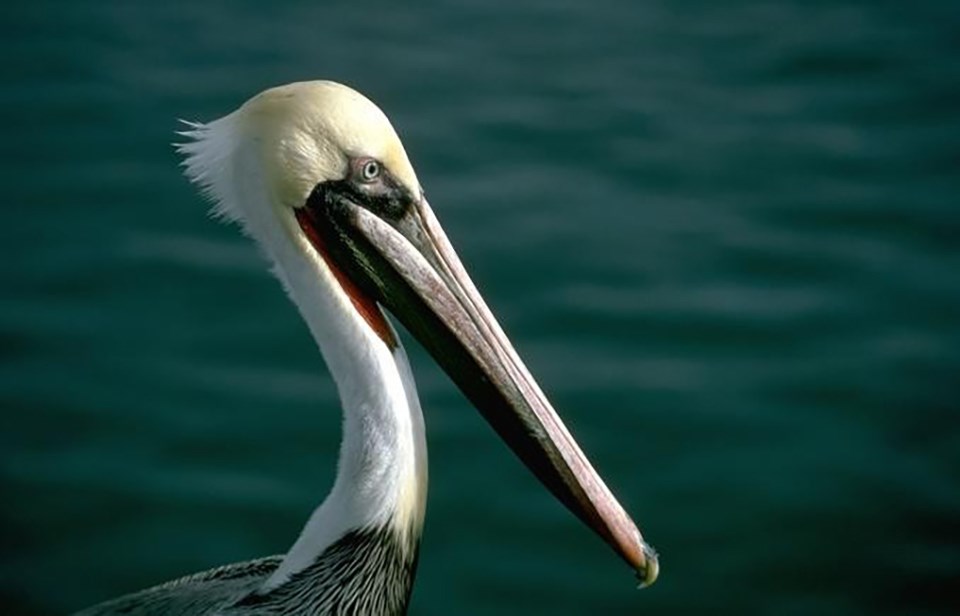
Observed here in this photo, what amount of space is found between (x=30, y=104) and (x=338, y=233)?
3.95m

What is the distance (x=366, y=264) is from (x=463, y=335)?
27cm

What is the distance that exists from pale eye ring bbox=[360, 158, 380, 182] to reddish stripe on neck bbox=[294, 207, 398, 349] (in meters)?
0.16

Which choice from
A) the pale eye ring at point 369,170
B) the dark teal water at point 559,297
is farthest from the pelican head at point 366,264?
the dark teal water at point 559,297

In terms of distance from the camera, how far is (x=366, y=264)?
433cm

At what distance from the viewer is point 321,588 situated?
4414mm

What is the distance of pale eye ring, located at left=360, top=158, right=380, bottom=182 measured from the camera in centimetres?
425

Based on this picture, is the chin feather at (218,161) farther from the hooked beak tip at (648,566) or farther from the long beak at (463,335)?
the hooked beak tip at (648,566)

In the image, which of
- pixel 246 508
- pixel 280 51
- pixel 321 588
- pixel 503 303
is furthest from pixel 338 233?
pixel 280 51

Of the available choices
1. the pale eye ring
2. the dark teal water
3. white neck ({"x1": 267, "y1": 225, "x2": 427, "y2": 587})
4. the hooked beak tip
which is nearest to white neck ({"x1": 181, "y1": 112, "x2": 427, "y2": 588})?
white neck ({"x1": 267, "y1": 225, "x2": 427, "y2": 587})

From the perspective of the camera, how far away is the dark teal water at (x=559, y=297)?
593 centimetres

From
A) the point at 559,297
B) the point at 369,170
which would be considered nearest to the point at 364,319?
the point at 369,170

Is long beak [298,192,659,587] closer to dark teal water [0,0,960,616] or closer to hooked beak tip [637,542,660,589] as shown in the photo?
hooked beak tip [637,542,660,589]

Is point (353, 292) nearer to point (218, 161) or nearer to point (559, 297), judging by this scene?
point (218, 161)

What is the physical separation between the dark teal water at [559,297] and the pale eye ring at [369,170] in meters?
1.85
